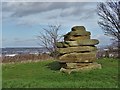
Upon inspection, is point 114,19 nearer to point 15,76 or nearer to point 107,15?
point 107,15

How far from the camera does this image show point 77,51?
16500mm

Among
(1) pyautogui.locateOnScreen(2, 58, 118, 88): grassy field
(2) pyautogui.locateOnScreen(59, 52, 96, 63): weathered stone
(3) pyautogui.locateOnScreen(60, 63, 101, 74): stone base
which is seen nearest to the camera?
(1) pyautogui.locateOnScreen(2, 58, 118, 88): grassy field

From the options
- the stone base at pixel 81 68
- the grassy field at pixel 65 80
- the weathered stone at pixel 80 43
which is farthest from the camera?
the weathered stone at pixel 80 43

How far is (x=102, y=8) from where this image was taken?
123 ft

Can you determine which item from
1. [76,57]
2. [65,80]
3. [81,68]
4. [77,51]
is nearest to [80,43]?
[77,51]

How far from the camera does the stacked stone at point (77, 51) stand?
642 inches

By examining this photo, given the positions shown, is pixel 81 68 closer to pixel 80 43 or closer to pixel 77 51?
pixel 77 51

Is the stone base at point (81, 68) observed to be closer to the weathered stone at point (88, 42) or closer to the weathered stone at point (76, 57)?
the weathered stone at point (76, 57)

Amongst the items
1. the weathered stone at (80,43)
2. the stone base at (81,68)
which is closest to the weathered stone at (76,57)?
the stone base at (81,68)

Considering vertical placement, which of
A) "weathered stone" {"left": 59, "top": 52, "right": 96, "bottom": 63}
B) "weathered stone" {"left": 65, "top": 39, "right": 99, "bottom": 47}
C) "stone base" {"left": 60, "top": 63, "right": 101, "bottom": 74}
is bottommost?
"stone base" {"left": 60, "top": 63, "right": 101, "bottom": 74}

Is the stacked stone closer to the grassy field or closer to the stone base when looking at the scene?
the stone base

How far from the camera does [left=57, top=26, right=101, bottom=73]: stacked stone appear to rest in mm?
16312

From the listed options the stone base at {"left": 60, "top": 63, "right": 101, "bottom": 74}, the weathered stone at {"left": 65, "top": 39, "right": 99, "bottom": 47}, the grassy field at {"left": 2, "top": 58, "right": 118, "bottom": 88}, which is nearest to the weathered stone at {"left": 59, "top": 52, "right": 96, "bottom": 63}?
the stone base at {"left": 60, "top": 63, "right": 101, "bottom": 74}

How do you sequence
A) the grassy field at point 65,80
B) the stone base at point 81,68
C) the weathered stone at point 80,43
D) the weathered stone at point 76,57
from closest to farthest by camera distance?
the grassy field at point 65,80 → the stone base at point 81,68 → the weathered stone at point 76,57 → the weathered stone at point 80,43
